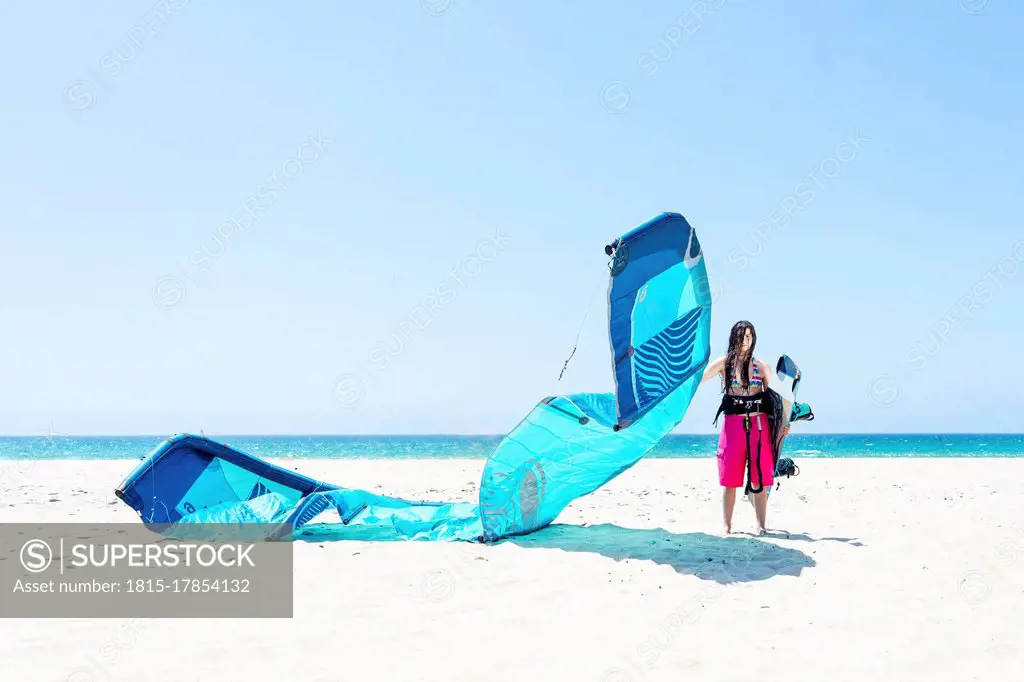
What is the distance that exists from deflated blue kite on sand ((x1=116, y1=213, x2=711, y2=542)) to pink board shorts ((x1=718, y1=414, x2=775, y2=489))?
1.50 feet

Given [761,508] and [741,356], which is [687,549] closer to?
[761,508]

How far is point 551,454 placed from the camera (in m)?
5.75

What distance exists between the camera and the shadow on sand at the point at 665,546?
183 inches

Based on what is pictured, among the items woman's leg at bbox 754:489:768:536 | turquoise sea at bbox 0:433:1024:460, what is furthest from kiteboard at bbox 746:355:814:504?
turquoise sea at bbox 0:433:1024:460

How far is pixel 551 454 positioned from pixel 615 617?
6.82ft

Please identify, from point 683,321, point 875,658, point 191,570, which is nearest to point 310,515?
point 191,570

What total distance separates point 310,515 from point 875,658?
14.0 ft

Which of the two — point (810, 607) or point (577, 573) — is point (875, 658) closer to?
point (810, 607)

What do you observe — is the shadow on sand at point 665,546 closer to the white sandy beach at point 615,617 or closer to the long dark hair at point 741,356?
the white sandy beach at point 615,617

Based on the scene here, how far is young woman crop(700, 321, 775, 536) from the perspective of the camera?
18.6 feet

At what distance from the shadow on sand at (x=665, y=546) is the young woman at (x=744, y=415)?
518 mm

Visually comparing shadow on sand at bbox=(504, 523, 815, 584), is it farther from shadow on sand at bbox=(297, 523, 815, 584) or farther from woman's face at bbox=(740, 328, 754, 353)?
woman's face at bbox=(740, 328, 754, 353)

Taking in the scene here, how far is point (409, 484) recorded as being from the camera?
37.7 ft

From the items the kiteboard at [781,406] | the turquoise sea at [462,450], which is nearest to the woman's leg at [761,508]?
the kiteboard at [781,406]
